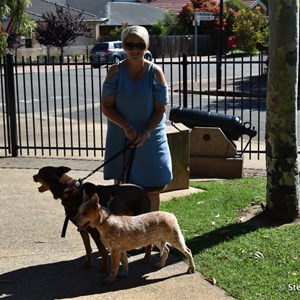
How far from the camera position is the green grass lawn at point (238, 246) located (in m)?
4.72

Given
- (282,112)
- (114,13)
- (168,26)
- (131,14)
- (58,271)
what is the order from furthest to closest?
1. (131,14)
2. (114,13)
3. (168,26)
4. (282,112)
5. (58,271)

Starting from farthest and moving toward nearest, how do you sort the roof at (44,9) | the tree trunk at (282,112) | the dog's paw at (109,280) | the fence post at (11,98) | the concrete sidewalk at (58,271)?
the roof at (44,9) < the fence post at (11,98) < the tree trunk at (282,112) < the dog's paw at (109,280) < the concrete sidewalk at (58,271)

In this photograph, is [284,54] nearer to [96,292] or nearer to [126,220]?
[126,220]

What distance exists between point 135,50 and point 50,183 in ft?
4.02

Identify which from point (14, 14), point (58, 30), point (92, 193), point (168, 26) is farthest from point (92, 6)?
point (92, 193)

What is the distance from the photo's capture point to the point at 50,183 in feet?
16.4

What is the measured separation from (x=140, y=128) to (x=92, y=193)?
26.6 inches

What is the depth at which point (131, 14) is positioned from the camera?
5644cm

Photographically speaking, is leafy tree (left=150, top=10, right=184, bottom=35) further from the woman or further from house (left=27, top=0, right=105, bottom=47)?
the woman

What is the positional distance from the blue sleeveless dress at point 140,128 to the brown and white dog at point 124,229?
0.55 meters

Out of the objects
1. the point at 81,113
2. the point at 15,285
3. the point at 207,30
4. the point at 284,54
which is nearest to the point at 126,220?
the point at 15,285

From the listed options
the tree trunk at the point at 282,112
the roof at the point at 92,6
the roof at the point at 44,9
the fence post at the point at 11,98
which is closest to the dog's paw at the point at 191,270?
the tree trunk at the point at 282,112

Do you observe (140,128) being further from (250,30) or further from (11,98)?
(250,30)

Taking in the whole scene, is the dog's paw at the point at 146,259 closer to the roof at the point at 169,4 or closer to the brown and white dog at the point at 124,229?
the brown and white dog at the point at 124,229
